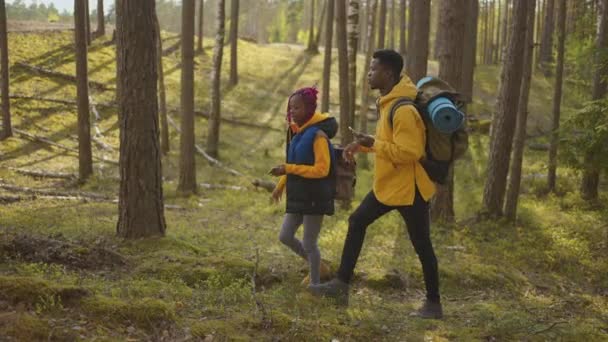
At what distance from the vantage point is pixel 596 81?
13.7 meters

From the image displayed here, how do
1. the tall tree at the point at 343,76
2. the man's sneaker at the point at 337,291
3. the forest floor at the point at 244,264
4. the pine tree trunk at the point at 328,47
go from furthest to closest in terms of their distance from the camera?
the pine tree trunk at the point at 328,47, the tall tree at the point at 343,76, the man's sneaker at the point at 337,291, the forest floor at the point at 244,264

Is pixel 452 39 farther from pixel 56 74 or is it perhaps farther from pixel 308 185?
pixel 56 74

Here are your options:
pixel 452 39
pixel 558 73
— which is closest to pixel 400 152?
pixel 452 39

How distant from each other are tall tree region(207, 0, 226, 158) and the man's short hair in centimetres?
1463

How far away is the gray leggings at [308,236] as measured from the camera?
5711 millimetres

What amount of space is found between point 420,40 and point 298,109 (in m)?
6.84

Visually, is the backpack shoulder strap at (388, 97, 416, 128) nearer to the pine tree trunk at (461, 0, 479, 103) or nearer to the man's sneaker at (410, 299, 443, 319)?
the man's sneaker at (410, 299, 443, 319)

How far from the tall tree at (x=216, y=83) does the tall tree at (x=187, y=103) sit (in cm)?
474

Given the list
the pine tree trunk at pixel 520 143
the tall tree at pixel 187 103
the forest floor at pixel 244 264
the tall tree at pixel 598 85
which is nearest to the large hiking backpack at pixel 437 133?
the forest floor at pixel 244 264

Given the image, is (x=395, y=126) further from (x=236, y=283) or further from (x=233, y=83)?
(x=233, y=83)

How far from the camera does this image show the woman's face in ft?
18.2

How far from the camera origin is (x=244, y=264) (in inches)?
256

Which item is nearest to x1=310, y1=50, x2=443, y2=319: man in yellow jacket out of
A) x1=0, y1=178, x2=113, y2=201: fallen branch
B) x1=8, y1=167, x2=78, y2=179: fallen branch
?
x1=0, y1=178, x2=113, y2=201: fallen branch

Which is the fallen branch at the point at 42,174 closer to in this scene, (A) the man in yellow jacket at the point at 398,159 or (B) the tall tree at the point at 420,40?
(B) the tall tree at the point at 420,40
